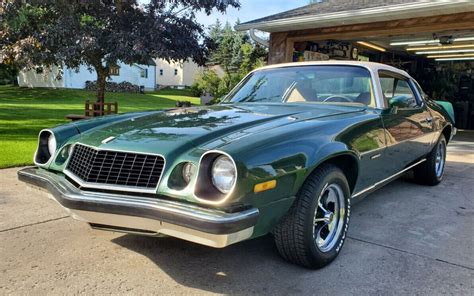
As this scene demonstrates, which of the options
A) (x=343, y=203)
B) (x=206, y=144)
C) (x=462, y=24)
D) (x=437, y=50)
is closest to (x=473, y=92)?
(x=437, y=50)

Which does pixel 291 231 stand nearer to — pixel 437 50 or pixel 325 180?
pixel 325 180

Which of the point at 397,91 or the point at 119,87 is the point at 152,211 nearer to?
the point at 397,91

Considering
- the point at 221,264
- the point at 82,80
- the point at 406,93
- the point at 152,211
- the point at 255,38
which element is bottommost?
the point at 221,264

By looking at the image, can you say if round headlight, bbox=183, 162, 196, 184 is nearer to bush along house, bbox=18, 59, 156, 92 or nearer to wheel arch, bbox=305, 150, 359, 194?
wheel arch, bbox=305, 150, 359, 194

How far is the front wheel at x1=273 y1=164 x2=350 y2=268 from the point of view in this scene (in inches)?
102

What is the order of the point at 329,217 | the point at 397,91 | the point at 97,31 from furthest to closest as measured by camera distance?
the point at 97,31 → the point at 397,91 → the point at 329,217

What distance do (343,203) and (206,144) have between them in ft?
4.11

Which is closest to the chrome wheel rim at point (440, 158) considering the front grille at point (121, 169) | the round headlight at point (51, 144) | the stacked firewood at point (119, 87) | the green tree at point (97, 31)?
the front grille at point (121, 169)

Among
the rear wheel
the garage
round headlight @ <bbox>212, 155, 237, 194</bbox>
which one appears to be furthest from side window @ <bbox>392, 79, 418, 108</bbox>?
the garage

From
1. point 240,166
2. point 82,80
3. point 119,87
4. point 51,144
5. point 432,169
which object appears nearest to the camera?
point 240,166

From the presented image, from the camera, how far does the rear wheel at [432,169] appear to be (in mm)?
5188

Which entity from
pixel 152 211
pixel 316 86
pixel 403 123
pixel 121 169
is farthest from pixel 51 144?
pixel 403 123

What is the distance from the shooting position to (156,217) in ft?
7.34

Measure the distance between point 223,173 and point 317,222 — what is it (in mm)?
1000
